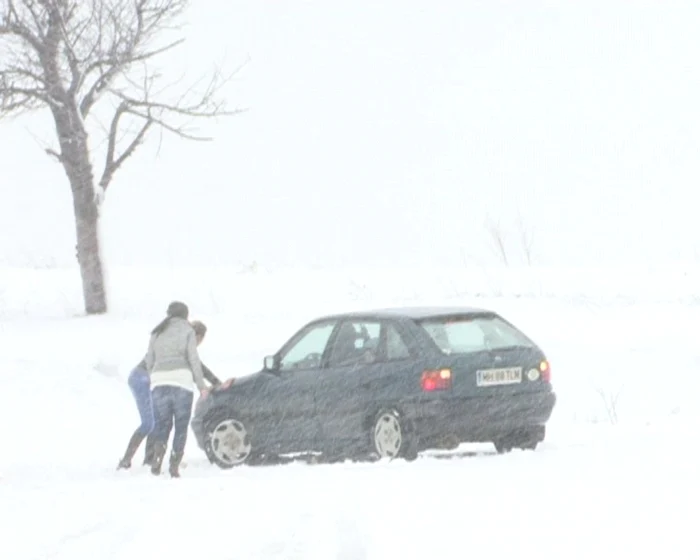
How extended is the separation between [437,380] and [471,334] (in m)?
0.76

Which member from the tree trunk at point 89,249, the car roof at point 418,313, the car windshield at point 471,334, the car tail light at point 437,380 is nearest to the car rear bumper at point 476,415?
the car tail light at point 437,380

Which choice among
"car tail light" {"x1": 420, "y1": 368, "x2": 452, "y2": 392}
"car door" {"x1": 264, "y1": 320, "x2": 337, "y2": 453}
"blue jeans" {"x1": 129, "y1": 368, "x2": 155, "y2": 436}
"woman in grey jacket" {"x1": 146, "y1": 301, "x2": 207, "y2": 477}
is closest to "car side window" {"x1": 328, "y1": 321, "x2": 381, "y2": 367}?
"car door" {"x1": 264, "y1": 320, "x2": 337, "y2": 453}

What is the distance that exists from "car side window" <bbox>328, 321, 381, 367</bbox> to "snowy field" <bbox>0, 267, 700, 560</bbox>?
1158mm

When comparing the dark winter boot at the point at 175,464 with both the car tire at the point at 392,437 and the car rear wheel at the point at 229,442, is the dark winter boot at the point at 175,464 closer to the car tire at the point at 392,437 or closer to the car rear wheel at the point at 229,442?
the car rear wheel at the point at 229,442

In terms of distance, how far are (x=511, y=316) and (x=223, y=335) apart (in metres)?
5.12

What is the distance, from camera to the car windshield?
14.2m

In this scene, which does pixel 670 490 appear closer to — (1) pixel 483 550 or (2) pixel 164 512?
(1) pixel 483 550

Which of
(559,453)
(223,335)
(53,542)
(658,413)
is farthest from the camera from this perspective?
(223,335)

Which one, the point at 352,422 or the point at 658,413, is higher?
the point at 352,422

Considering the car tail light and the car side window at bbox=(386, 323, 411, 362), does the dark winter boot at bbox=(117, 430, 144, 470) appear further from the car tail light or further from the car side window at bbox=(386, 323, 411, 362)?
the car tail light

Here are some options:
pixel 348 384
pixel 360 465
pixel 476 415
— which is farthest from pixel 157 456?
pixel 476 415

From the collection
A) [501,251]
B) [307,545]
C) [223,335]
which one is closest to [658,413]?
[223,335]

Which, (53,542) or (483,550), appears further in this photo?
(53,542)

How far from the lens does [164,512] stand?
10.8m
